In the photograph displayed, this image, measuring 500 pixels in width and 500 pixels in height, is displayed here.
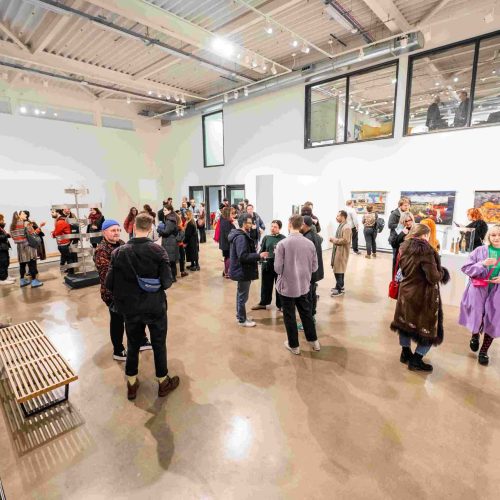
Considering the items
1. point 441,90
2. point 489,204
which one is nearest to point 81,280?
point 489,204

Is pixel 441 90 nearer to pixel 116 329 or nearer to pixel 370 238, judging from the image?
pixel 370 238

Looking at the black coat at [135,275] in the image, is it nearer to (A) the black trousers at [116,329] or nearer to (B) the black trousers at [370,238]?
(A) the black trousers at [116,329]

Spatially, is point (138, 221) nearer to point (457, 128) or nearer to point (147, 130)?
point (457, 128)

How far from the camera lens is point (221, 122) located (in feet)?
40.6

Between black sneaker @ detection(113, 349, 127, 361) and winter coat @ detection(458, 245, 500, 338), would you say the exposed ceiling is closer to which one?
winter coat @ detection(458, 245, 500, 338)

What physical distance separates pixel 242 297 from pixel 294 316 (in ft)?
3.26

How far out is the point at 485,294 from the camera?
3018 millimetres

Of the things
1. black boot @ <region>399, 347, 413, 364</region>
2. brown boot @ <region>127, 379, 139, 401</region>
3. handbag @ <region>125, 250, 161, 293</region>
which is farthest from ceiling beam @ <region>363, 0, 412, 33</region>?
brown boot @ <region>127, 379, 139, 401</region>

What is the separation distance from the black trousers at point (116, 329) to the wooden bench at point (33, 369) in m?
0.56

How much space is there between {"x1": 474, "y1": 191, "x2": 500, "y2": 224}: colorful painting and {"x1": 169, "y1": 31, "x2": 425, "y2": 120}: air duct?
373cm

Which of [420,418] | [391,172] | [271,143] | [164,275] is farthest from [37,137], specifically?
[420,418]

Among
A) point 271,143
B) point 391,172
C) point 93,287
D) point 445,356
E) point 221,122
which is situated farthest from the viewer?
point 221,122

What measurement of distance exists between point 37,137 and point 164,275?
377 inches

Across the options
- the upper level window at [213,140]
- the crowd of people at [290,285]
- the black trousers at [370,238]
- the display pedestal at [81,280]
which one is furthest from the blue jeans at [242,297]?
the upper level window at [213,140]
